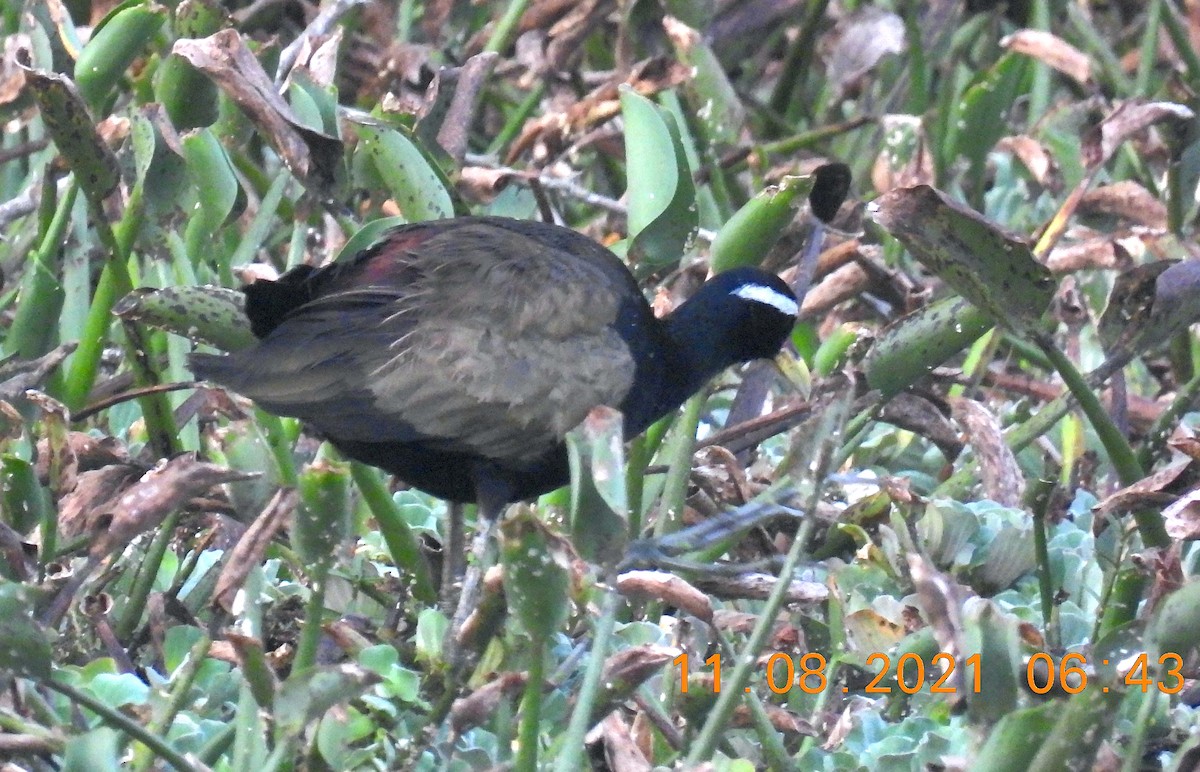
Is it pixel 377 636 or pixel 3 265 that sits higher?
pixel 3 265

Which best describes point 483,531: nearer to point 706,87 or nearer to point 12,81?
point 12,81

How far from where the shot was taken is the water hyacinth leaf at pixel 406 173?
A: 2740 millimetres

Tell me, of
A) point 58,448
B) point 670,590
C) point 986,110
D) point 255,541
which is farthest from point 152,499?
point 986,110

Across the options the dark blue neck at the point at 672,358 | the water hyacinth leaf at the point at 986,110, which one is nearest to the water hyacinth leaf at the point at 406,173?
the dark blue neck at the point at 672,358

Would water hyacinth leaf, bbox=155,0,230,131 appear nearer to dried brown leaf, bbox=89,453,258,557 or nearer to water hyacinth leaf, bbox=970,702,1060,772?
dried brown leaf, bbox=89,453,258,557

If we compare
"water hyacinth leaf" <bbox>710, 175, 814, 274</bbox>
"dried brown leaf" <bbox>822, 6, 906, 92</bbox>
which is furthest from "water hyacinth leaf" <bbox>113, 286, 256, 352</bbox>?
"dried brown leaf" <bbox>822, 6, 906, 92</bbox>

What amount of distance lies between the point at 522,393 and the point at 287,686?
1.08 meters

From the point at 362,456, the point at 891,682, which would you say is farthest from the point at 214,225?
the point at 891,682

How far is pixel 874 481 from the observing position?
265cm

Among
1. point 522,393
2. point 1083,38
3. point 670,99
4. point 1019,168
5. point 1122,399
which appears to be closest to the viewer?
point 522,393

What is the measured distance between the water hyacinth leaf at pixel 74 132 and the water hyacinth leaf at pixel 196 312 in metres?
0.15

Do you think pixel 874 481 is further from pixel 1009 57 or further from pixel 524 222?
pixel 1009 57

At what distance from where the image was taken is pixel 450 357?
2.56m
